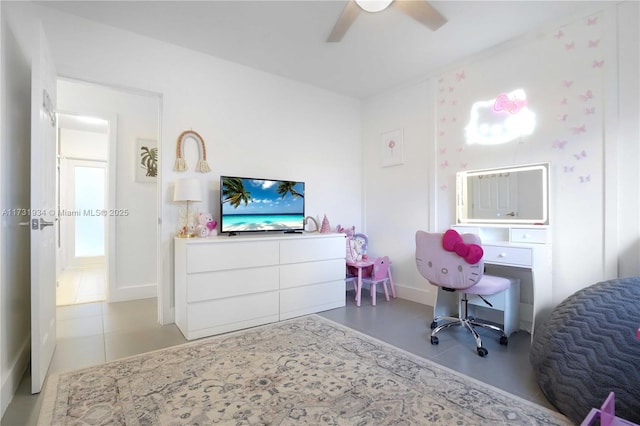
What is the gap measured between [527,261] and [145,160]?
13.8 ft

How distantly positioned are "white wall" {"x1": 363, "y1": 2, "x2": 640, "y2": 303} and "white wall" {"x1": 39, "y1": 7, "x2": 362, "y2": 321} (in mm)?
1054

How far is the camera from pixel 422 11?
225cm

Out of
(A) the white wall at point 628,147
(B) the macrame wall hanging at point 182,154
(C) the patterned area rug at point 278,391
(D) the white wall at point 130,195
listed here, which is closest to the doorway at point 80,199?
(D) the white wall at point 130,195

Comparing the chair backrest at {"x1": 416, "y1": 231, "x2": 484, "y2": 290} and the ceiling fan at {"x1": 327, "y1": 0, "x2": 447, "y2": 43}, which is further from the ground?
the ceiling fan at {"x1": 327, "y1": 0, "x2": 447, "y2": 43}

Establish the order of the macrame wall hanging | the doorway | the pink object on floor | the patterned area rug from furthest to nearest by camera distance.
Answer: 1. the doorway
2. the macrame wall hanging
3. the patterned area rug
4. the pink object on floor

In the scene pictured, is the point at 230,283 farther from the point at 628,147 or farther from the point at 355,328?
the point at 628,147

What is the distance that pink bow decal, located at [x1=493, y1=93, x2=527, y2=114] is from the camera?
287cm

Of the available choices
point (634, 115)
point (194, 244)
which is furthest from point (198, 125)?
point (634, 115)

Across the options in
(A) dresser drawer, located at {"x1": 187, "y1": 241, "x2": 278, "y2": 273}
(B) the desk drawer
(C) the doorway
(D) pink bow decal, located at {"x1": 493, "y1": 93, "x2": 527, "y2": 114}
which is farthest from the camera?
(C) the doorway

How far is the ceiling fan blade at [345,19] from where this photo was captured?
7.24 feet

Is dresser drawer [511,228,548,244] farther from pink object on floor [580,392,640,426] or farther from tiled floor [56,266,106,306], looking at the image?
tiled floor [56,266,106,306]

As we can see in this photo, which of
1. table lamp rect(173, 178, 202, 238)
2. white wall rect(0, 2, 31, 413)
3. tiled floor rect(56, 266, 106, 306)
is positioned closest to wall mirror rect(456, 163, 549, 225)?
table lamp rect(173, 178, 202, 238)

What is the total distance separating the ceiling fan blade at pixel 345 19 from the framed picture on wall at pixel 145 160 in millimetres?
2657

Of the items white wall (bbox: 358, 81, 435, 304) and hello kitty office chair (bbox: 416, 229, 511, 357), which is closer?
hello kitty office chair (bbox: 416, 229, 511, 357)
